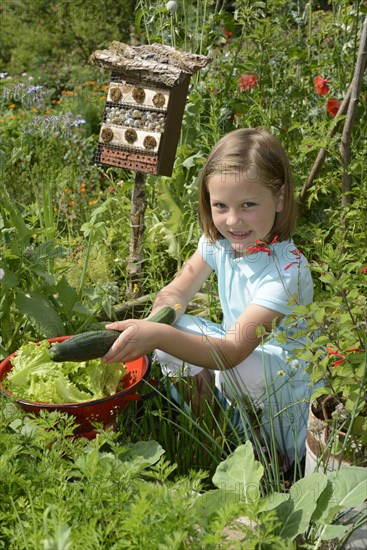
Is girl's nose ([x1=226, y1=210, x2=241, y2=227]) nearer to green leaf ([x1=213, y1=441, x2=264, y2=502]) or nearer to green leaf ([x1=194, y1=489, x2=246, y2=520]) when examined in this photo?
green leaf ([x1=213, y1=441, x2=264, y2=502])

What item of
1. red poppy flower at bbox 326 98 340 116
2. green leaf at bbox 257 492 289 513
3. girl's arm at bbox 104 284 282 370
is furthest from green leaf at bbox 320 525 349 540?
red poppy flower at bbox 326 98 340 116

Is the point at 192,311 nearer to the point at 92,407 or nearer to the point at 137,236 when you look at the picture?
the point at 137,236

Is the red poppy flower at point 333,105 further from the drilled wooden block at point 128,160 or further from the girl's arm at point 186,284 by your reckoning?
the girl's arm at point 186,284

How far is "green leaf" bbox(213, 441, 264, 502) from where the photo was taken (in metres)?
1.68

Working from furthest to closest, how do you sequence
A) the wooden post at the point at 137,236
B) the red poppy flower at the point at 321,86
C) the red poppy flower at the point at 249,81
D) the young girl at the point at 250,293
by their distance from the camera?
the red poppy flower at the point at 249,81, the red poppy flower at the point at 321,86, the wooden post at the point at 137,236, the young girl at the point at 250,293

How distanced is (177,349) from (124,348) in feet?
0.67

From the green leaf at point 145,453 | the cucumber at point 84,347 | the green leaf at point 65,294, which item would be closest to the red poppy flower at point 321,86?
the green leaf at point 65,294

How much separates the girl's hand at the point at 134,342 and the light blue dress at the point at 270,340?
22cm

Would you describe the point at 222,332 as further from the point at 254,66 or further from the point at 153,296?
the point at 254,66

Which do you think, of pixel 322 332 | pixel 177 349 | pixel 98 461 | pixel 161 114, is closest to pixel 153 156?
pixel 161 114

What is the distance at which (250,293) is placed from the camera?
8.47ft

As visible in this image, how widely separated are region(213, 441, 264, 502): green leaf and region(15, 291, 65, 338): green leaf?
0.97 metres

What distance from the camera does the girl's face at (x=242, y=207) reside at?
7.79ft

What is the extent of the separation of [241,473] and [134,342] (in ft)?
1.90
